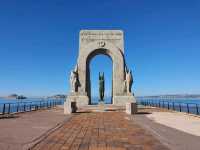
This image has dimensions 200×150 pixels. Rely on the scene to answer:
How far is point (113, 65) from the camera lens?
33625mm

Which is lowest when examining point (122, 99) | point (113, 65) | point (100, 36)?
point (122, 99)

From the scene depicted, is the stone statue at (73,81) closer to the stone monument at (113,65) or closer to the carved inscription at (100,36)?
the stone monument at (113,65)

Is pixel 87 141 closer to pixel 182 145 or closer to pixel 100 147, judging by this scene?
pixel 100 147

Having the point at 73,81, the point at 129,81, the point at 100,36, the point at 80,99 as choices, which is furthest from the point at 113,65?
the point at 80,99

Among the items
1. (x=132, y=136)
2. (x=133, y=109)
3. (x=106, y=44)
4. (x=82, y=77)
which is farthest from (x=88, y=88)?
(x=132, y=136)

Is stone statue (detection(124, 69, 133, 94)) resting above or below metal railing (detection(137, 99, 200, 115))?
above

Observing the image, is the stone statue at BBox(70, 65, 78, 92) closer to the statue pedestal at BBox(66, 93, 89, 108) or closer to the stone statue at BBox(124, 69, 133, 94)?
the statue pedestal at BBox(66, 93, 89, 108)

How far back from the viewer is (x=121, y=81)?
108 ft

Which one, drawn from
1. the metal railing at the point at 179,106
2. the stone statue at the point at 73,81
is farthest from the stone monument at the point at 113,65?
the metal railing at the point at 179,106

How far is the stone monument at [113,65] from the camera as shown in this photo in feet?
102

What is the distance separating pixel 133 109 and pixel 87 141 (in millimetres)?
11996

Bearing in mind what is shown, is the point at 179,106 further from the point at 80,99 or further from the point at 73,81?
the point at 73,81

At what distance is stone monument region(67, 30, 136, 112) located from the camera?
31.0m

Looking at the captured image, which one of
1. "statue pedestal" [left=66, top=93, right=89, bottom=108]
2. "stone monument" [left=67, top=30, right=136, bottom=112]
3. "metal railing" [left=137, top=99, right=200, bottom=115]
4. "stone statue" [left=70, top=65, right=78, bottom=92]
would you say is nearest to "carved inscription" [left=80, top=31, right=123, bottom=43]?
"stone monument" [left=67, top=30, right=136, bottom=112]
